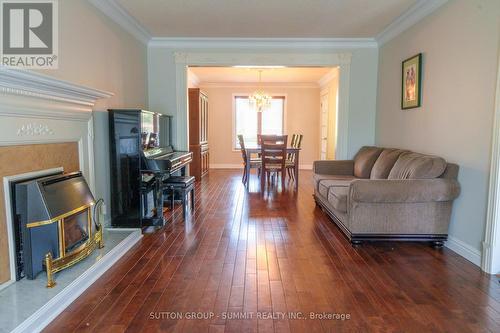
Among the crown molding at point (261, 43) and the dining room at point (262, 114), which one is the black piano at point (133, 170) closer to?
the crown molding at point (261, 43)

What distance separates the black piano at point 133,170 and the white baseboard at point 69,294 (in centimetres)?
68

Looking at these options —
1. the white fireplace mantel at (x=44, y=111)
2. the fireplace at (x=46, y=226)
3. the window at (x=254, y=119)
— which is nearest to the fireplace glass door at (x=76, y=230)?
the fireplace at (x=46, y=226)

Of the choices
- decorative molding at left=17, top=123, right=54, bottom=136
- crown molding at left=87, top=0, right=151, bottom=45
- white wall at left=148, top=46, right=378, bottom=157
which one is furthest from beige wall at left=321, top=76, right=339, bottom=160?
decorative molding at left=17, top=123, right=54, bottom=136

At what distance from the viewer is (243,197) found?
5.27 m

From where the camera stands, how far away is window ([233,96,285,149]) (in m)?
9.22

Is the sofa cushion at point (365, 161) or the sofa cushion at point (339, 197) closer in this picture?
the sofa cushion at point (339, 197)

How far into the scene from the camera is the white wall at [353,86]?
4934mm

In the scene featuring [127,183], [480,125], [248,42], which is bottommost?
[127,183]

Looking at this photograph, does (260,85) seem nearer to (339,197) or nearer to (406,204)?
(339,197)

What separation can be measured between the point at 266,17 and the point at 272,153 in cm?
255

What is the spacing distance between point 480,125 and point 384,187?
2.97ft

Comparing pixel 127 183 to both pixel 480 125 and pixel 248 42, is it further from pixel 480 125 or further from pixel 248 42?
pixel 480 125

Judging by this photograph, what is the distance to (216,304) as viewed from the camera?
204 cm

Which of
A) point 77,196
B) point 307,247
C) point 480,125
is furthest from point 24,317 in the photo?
point 480,125
